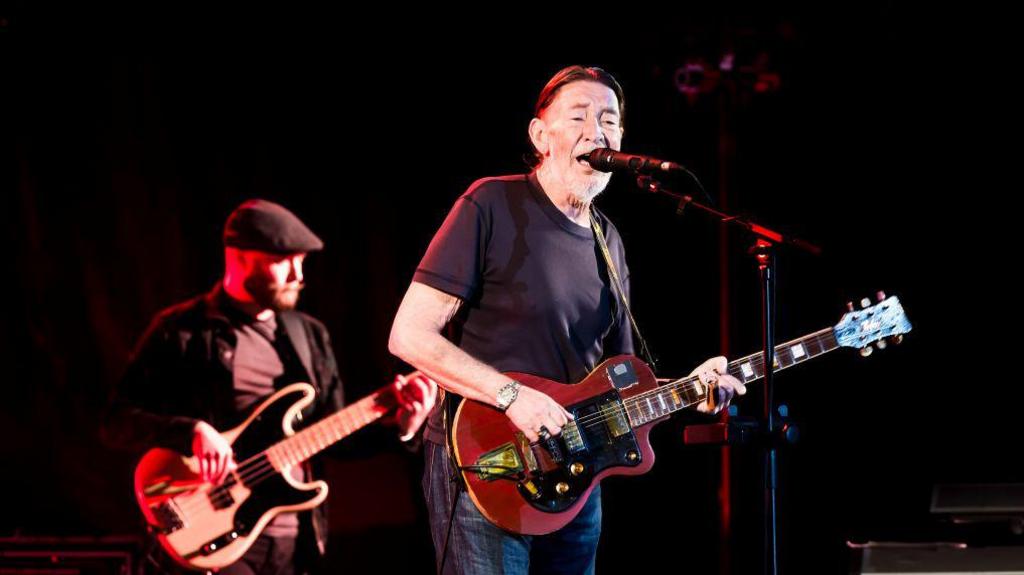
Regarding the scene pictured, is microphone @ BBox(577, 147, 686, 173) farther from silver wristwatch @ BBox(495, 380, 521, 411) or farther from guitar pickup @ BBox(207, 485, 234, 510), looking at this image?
guitar pickup @ BBox(207, 485, 234, 510)

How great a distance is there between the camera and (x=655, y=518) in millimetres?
5961

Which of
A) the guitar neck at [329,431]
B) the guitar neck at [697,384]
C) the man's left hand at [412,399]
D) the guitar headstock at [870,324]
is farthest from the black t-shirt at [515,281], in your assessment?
the guitar neck at [329,431]

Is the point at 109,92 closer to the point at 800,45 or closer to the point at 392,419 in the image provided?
the point at 392,419

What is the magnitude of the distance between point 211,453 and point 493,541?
1.91 metres

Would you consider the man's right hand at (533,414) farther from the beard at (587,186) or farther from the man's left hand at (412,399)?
the man's left hand at (412,399)

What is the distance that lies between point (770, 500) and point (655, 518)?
328 cm

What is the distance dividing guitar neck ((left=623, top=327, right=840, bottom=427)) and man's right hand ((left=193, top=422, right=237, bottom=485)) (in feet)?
6.78

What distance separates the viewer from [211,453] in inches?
169

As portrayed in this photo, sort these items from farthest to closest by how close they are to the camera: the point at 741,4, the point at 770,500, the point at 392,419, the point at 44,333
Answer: the point at 741,4, the point at 44,333, the point at 392,419, the point at 770,500

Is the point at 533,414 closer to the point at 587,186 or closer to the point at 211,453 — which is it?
the point at 587,186

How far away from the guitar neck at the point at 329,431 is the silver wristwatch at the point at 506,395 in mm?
1907

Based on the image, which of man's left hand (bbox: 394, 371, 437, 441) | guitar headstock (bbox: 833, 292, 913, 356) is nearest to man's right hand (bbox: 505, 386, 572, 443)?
guitar headstock (bbox: 833, 292, 913, 356)

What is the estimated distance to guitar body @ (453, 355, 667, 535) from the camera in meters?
2.83

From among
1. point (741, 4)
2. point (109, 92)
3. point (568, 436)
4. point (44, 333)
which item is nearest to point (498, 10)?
point (741, 4)
